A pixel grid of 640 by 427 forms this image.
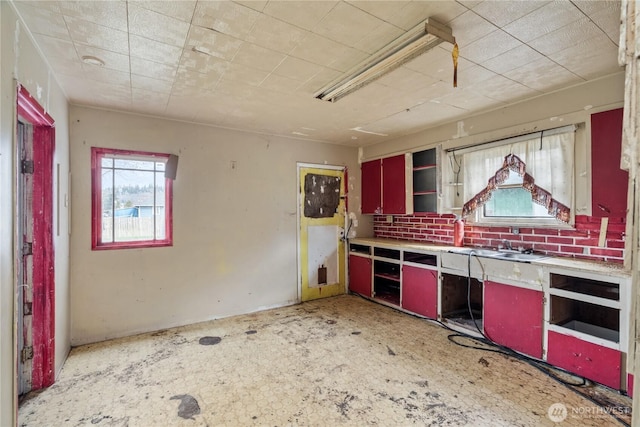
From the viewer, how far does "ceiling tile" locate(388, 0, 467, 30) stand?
1734 mm

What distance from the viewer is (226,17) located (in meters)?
1.84

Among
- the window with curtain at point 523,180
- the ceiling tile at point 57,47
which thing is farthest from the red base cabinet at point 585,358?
the ceiling tile at point 57,47

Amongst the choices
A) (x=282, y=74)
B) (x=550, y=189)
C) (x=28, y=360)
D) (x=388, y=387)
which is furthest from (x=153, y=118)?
(x=550, y=189)

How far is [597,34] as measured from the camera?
2.04 m

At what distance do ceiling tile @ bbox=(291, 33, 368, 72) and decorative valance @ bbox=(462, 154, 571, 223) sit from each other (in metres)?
2.21

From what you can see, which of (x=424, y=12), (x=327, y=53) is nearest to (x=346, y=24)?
(x=327, y=53)

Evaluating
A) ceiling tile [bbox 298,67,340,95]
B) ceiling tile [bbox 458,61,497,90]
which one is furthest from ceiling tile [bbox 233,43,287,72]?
ceiling tile [bbox 458,61,497,90]

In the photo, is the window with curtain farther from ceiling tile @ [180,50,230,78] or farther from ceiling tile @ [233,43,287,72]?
ceiling tile @ [180,50,230,78]

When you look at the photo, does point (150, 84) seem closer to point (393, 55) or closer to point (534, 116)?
point (393, 55)

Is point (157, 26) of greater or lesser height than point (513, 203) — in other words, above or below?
above

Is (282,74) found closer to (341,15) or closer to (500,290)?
(341,15)

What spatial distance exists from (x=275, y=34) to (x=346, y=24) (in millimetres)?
469

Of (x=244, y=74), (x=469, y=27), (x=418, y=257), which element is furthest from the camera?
(x=418, y=257)

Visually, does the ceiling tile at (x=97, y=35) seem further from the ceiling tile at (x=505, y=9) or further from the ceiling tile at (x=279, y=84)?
the ceiling tile at (x=505, y=9)
